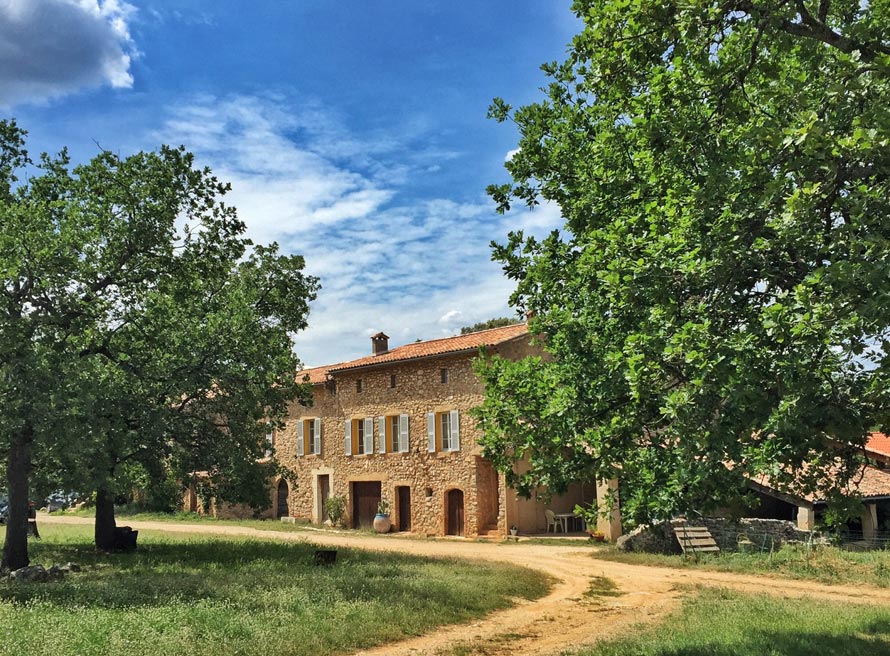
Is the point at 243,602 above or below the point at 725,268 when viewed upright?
below

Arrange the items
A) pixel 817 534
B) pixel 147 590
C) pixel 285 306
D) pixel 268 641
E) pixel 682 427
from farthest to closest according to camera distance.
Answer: pixel 285 306 → pixel 817 534 → pixel 147 590 → pixel 268 641 → pixel 682 427

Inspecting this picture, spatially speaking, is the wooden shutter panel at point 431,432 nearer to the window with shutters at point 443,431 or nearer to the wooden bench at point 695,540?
the window with shutters at point 443,431

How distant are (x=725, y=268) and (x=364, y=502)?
2761cm

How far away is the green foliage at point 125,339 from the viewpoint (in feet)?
47.1

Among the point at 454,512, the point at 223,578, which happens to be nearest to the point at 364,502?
the point at 454,512

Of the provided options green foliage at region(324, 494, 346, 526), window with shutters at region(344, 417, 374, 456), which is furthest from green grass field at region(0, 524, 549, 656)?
green foliage at region(324, 494, 346, 526)

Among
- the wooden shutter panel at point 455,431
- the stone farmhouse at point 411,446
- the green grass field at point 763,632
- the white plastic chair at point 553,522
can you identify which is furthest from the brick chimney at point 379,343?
the green grass field at point 763,632

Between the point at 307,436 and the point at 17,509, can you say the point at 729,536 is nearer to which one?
the point at 17,509

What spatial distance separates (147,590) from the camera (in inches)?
518

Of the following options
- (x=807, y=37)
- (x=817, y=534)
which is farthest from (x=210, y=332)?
(x=817, y=534)

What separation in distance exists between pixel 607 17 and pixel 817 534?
1775cm

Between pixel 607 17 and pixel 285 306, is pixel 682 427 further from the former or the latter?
pixel 285 306

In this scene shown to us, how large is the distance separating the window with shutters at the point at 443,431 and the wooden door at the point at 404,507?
267 centimetres

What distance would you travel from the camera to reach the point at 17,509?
16.8 m
